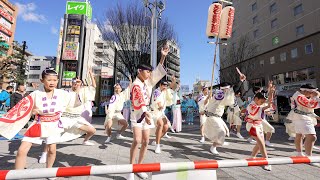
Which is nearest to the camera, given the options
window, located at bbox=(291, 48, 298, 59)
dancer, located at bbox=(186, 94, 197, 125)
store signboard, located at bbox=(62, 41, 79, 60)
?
dancer, located at bbox=(186, 94, 197, 125)

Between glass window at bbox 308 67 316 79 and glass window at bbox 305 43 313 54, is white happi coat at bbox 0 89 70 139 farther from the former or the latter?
glass window at bbox 305 43 313 54

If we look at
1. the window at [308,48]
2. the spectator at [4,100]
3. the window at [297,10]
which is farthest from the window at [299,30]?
the spectator at [4,100]

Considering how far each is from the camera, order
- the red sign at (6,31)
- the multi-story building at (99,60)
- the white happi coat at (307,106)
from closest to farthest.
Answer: the white happi coat at (307,106) < the multi-story building at (99,60) < the red sign at (6,31)

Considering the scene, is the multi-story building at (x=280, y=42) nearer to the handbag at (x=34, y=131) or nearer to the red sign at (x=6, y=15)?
the handbag at (x=34, y=131)

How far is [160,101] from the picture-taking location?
21.3ft

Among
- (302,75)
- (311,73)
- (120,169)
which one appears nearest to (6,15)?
(302,75)

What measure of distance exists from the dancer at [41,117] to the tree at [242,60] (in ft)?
80.8

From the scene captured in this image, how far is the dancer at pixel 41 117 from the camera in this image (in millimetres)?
2998

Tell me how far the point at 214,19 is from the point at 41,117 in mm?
4455

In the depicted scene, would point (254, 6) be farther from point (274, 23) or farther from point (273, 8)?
point (274, 23)

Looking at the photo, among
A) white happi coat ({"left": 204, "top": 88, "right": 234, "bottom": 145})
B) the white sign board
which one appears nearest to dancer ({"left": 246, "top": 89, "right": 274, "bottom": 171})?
white happi coat ({"left": 204, "top": 88, "right": 234, "bottom": 145})

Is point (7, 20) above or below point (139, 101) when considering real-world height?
above

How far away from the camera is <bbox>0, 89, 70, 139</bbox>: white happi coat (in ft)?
9.86

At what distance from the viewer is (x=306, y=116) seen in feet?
16.2
